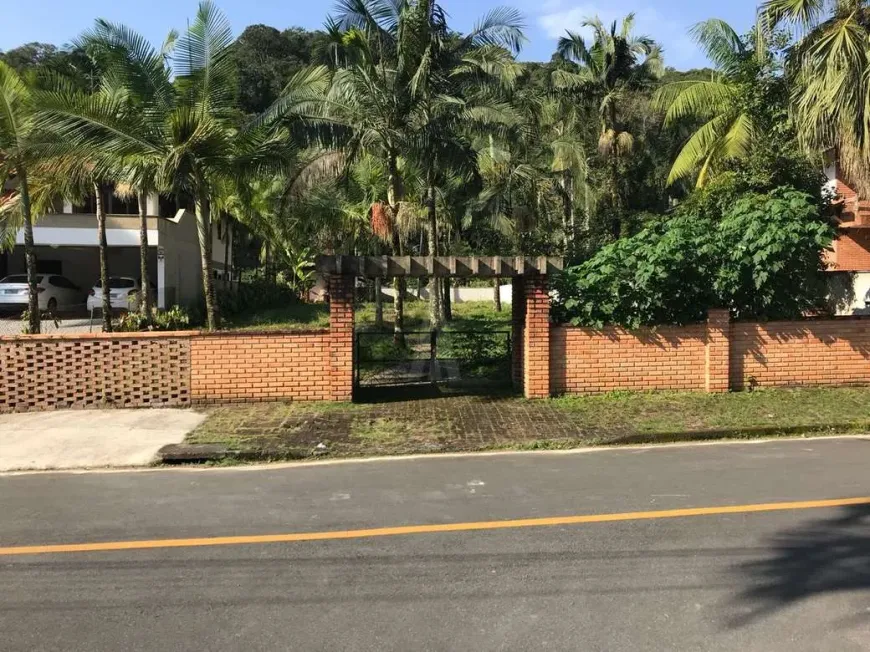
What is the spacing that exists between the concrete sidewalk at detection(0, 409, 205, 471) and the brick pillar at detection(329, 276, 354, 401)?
204 cm

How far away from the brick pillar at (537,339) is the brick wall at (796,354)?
10.1 ft

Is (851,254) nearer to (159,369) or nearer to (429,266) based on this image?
(429,266)

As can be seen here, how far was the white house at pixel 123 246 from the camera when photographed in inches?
893

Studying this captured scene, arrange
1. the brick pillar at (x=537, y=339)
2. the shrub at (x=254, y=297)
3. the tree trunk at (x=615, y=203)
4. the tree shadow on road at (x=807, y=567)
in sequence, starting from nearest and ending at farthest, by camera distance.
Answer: the tree shadow on road at (x=807, y=567) < the brick pillar at (x=537, y=339) < the tree trunk at (x=615, y=203) < the shrub at (x=254, y=297)

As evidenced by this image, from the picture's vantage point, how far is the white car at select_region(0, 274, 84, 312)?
886 inches

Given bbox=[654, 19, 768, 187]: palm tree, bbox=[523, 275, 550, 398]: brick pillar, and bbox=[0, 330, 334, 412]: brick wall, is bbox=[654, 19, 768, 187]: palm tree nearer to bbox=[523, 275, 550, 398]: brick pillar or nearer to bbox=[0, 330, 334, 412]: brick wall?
bbox=[523, 275, 550, 398]: brick pillar

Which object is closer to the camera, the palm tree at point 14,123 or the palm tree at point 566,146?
the palm tree at point 14,123

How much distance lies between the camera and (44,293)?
23781 millimetres

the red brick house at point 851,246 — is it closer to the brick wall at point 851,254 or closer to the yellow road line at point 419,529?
the brick wall at point 851,254

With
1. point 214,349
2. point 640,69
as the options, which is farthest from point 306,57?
point 214,349

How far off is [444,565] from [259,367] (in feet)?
21.8

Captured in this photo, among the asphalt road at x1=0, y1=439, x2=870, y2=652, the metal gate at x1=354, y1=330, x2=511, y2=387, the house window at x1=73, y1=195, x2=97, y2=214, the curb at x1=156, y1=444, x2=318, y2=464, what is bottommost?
the asphalt road at x1=0, y1=439, x2=870, y2=652

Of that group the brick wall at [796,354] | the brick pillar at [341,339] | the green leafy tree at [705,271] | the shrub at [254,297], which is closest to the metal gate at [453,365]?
the brick pillar at [341,339]

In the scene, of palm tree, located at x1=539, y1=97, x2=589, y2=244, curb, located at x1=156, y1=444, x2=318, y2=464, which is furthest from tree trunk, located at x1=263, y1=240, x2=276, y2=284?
curb, located at x1=156, y1=444, x2=318, y2=464
